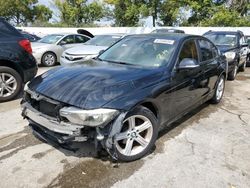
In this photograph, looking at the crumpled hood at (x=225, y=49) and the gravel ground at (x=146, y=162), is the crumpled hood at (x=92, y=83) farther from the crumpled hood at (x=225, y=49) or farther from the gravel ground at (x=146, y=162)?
the crumpled hood at (x=225, y=49)

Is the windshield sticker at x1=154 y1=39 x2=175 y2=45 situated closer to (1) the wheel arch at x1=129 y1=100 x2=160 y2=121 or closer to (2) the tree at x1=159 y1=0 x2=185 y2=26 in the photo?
(1) the wheel arch at x1=129 y1=100 x2=160 y2=121

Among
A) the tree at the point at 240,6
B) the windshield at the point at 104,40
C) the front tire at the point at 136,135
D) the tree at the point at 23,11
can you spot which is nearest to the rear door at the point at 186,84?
the front tire at the point at 136,135

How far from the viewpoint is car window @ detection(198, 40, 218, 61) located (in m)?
5.16

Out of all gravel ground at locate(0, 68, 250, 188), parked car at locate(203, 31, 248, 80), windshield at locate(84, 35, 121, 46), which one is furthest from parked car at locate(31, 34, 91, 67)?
gravel ground at locate(0, 68, 250, 188)

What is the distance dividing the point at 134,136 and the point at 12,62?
143 inches

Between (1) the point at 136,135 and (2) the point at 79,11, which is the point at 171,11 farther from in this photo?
(1) the point at 136,135

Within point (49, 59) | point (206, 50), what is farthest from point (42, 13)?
point (206, 50)

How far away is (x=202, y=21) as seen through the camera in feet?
118

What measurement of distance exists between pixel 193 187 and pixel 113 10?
46906mm

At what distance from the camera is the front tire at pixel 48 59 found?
36.5ft

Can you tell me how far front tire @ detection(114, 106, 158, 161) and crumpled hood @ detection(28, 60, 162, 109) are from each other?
33 cm

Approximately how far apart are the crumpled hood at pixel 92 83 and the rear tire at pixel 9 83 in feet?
7.39

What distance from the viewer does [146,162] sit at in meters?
3.54

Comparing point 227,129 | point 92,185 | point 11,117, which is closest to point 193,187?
point 92,185
